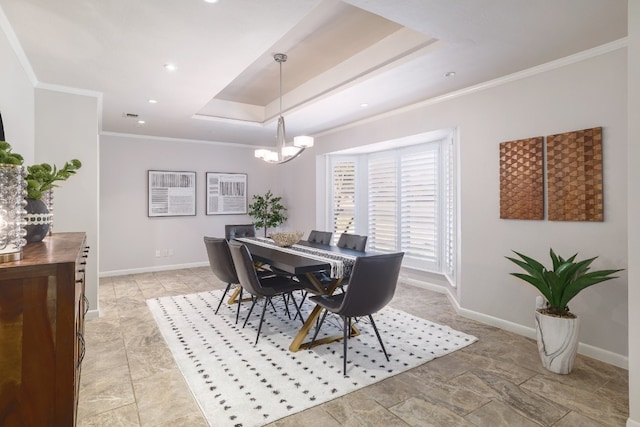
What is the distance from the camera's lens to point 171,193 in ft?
21.1

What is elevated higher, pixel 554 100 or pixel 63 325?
pixel 554 100

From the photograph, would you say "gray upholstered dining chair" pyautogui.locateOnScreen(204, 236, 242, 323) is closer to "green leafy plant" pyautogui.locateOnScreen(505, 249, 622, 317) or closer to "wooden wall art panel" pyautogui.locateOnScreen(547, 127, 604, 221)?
"green leafy plant" pyautogui.locateOnScreen(505, 249, 622, 317)

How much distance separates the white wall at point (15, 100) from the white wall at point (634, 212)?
3865mm

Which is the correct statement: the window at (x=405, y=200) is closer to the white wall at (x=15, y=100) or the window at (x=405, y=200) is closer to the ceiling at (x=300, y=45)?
the ceiling at (x=300, y=45)

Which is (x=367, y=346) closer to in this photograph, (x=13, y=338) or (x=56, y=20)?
(x=13, y=338)

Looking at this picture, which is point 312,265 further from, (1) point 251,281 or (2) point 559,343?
(2) point 559,343

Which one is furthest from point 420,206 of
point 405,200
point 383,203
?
point 383,203

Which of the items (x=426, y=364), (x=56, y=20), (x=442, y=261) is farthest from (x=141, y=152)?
(x=426, y=364)

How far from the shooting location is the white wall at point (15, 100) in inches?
96.6

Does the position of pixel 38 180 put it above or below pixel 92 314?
above

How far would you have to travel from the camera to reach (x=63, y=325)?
113 cm

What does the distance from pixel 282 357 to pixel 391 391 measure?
36.9 inches

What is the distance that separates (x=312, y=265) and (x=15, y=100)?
9.18ft

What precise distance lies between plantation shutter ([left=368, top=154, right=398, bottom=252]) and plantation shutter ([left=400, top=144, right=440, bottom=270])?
160 mm
